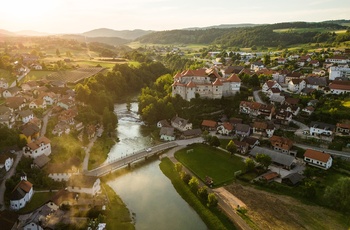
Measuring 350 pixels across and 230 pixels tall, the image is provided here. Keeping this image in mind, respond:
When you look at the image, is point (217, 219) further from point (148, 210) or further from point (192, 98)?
point (192, 98)

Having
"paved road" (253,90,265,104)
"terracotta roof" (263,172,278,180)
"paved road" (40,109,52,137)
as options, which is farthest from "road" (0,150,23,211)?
"paved road" (253,90,265,104)

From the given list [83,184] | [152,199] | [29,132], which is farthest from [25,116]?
[152,199]

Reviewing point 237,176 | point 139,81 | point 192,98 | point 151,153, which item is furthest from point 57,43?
point 237,176

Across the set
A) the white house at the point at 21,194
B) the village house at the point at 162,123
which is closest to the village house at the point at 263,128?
the village house at the point at 162,123

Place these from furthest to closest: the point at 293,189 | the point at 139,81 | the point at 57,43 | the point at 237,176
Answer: the point at 57,43 < the point at 139,81 < the point at 237,176 < the point at 293,189

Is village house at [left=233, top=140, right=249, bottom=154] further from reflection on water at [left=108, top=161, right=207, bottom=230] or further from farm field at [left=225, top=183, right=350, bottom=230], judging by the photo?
reflection on water at [left=108, top=161, right=207, bottom=230]
